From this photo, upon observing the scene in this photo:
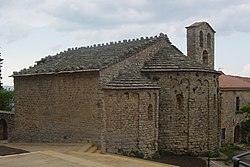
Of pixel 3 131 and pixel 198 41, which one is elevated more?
pixel 198 41

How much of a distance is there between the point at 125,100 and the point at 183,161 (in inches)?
171

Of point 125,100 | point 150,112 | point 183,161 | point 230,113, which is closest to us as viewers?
point 125,100

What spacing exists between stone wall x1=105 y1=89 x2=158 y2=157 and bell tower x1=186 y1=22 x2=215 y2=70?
7.07m

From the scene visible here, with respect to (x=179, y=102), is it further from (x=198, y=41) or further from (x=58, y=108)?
(x=58, y=108)

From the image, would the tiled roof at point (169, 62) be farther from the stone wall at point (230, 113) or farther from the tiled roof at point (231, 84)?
the tiled roof at point (231, 84)

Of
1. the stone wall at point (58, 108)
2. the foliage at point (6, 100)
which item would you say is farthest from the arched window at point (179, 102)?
the foliage at point (6, 100)

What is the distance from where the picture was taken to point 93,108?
18.0 m

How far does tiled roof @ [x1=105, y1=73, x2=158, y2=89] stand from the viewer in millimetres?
17914

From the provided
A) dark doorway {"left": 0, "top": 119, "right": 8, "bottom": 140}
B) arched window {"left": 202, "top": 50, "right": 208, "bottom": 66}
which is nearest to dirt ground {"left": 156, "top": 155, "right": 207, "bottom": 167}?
arched window {"left": 202, "top": 50, "right": 208, "bottom": 66}

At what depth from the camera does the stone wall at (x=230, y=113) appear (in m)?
30.4

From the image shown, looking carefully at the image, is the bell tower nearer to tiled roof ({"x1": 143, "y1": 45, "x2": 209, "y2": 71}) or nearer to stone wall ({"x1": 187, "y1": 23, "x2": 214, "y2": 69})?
stone wall ({"x1": 187, "y1": 23, "x2": 214, "y2": 69})

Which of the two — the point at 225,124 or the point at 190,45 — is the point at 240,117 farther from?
the point at 190,45

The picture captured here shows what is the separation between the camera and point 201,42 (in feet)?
81.8

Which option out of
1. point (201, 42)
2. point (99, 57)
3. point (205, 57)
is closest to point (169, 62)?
point (99, 57)
